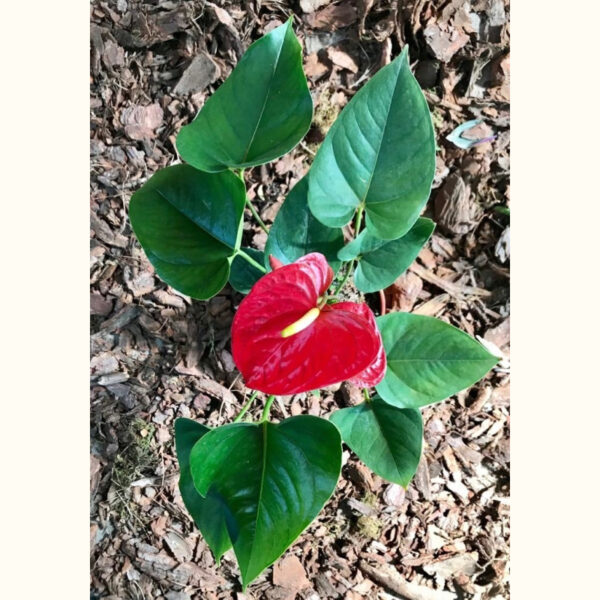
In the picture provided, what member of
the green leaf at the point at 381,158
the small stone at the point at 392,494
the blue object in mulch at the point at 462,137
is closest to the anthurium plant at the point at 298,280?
the green leaf at the point at 381,158

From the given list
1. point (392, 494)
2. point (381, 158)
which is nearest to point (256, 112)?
point (381, 158)

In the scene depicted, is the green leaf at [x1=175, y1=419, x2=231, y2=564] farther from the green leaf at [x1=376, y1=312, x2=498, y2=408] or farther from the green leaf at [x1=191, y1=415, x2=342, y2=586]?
the green leaf at [x1=376, y1=312, x2=498, y2=408]

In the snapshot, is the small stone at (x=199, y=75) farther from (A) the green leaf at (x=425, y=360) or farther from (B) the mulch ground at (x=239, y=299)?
(A) the green leaf at (x=425, y=360)

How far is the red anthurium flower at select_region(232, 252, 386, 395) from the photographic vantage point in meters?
0.76

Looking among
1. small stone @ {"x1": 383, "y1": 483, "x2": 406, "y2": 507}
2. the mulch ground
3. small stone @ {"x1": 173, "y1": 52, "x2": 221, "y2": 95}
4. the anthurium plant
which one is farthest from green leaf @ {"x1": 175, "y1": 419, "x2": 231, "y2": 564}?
small stone @ {"x1": 173, "y1": 52, "x2": 221, "y2": 95}

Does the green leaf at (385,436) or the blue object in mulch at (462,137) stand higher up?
the blue object in mulch at (462,137)

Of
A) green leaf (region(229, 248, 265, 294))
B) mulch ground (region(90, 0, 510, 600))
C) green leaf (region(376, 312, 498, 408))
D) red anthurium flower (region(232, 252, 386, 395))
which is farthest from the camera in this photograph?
mulch ground (region(90, 0, 510, 600))

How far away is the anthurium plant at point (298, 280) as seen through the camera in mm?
784

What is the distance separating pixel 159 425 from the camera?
1177mm

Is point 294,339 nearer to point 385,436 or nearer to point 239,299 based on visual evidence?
point 385,436

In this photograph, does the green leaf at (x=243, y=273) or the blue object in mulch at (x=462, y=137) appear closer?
the green leaf at (x=243, y=273)

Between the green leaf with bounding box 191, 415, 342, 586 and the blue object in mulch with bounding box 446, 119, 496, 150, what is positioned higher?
the blue object in mulch with bounding box 446, 119, 496, 150

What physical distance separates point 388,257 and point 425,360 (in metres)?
0.17
